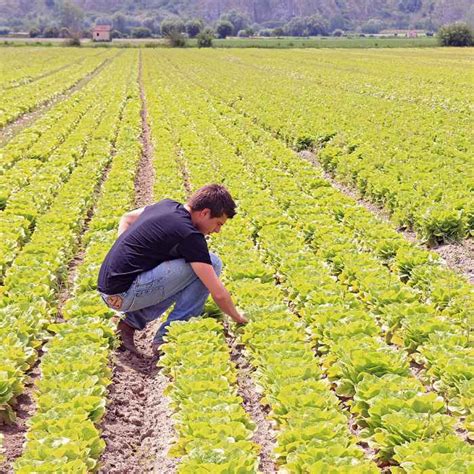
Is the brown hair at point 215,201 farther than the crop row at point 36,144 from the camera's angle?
No

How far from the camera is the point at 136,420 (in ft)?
Answer: 18.4

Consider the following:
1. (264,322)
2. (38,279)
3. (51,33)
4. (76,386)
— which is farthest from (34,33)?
(76,386)

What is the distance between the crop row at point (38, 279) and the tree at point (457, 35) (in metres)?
84.0

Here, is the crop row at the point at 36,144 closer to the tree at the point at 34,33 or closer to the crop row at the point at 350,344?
the crop row at the point at 350,344

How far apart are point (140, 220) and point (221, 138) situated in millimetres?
11404

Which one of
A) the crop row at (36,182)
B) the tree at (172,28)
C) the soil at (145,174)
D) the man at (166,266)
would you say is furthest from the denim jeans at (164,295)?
the tree at (172,28)

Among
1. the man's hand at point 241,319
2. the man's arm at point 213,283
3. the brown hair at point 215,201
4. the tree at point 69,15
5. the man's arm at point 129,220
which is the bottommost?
the man's hand at point 241,319

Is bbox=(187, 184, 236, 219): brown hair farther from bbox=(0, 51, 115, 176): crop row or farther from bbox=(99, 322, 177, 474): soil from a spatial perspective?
bbox=(0, 51, 115, 176): crop row

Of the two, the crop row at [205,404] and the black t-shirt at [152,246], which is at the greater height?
the black t-shirt at [152,246]

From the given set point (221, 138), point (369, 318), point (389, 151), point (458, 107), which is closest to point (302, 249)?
point (369, 318)

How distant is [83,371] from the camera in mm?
5391

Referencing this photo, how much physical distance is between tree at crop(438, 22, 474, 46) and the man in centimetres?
8954

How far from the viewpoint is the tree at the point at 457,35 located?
8612 cm

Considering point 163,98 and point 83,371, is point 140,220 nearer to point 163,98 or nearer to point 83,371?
point 83,371
